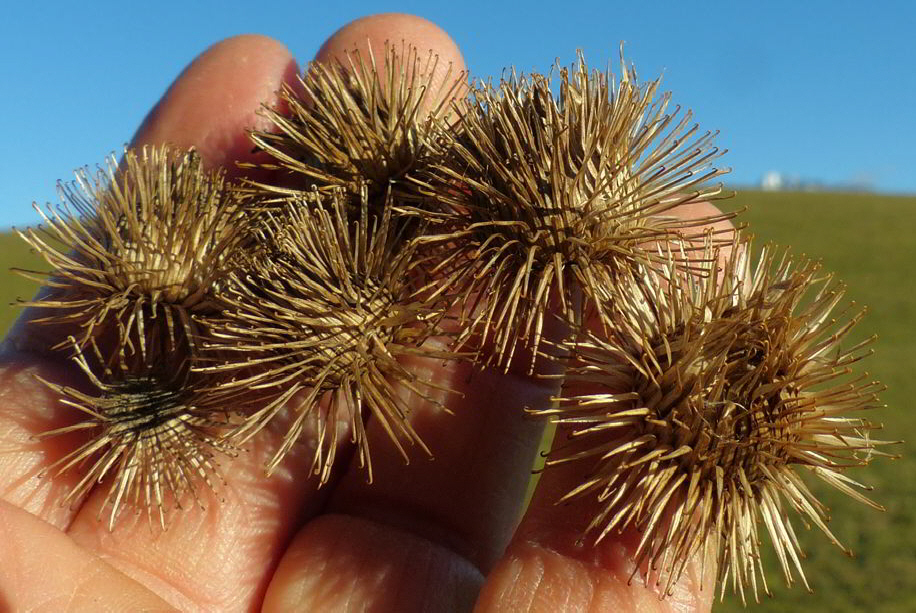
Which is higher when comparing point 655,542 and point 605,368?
point 605,368

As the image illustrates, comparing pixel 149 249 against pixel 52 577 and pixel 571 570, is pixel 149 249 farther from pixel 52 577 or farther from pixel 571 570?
pixel 571 570

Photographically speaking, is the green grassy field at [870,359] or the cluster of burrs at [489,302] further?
the green grassy field at [870,359]

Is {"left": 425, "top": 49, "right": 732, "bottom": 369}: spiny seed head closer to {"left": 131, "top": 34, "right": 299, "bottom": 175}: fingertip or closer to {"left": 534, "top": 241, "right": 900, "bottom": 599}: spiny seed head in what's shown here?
{"left": 534, "top": 241, "right": 900, "bottom": 599}: spiny seed head

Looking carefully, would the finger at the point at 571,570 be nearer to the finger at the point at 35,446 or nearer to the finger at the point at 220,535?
the finger at the point at 220,535

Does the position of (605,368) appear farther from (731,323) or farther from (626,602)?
(626,602)

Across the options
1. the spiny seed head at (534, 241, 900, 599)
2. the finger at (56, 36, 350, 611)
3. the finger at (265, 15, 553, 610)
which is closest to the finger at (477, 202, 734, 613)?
the spiny seed head at (534, 241, 900, 599)

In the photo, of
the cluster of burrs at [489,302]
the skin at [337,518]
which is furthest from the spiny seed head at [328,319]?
the skin at [337,518]

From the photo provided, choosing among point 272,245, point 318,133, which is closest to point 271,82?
point 318,133
